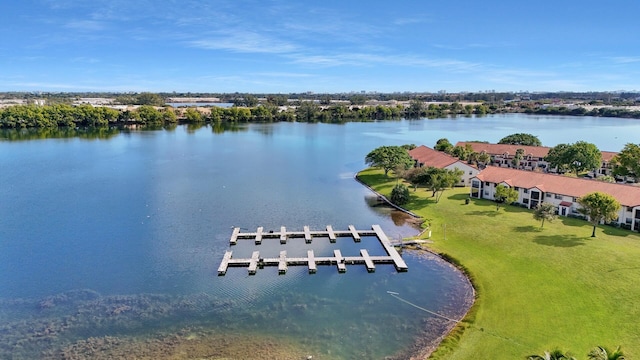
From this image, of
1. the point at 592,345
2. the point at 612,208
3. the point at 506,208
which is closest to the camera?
the point at 592,345

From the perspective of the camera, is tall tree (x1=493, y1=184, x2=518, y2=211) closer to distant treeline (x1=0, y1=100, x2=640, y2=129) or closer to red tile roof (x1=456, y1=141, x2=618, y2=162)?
red tile roof (x1=456, y1=141, x2=618, y2=162)

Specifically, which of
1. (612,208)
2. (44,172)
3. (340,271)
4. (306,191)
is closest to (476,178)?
(612,208)

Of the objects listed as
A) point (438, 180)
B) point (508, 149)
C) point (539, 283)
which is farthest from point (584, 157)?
point (539, 283)

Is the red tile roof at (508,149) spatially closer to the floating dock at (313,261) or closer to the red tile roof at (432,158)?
the red tile roof at (432,158)

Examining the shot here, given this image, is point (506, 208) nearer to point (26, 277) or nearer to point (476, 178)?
point (476, 178)

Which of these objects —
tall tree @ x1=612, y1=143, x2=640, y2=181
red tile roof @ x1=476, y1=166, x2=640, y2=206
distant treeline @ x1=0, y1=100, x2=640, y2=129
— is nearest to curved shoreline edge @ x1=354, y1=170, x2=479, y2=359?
red tile roof @ x1=476, y1=166, x2=640, y2=206

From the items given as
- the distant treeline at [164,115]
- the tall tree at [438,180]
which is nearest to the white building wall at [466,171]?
the tall tree at [438,180]
